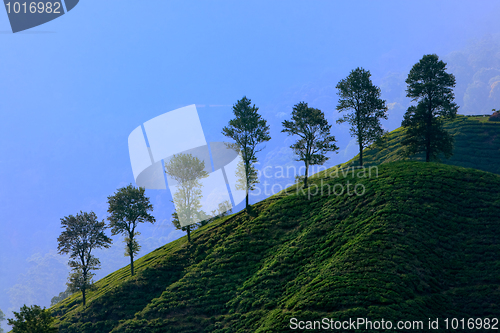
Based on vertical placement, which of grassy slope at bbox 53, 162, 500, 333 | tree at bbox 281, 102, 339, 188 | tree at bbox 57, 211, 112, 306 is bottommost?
grassy slope at bbox 53, 162, 500, 333

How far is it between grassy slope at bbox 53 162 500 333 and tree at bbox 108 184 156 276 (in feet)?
17.8

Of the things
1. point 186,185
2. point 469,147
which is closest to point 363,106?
point 469,147

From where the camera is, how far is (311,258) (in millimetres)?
40188

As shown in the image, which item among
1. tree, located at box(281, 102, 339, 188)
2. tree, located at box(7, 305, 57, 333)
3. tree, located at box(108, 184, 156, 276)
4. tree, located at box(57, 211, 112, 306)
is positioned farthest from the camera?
tree, located at box(281, 102, 339, 188)

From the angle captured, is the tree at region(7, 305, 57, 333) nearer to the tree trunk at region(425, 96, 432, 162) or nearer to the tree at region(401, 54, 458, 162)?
the tree at region(401, 54, 458, 162)

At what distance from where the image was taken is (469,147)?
74.9 meters

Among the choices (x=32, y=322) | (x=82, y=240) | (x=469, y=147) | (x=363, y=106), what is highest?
(x=363, y=106)

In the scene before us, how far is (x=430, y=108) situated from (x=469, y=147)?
77.2 ft

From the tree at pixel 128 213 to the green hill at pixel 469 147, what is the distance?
4691 cm

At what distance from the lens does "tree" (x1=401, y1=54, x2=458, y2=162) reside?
59.0 m

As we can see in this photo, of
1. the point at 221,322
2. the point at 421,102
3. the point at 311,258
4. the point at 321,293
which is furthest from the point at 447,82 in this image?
the point at 221,322

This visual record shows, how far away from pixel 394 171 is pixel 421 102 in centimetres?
1782

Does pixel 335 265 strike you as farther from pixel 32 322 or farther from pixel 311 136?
pixel 32 322

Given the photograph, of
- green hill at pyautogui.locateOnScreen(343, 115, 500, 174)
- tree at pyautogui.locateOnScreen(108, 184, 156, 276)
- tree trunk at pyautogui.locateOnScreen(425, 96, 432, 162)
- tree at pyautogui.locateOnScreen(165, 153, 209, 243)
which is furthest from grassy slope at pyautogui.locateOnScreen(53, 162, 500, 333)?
green hill at pyautogui.locateOnScreen(343, 115, 500, 174)
